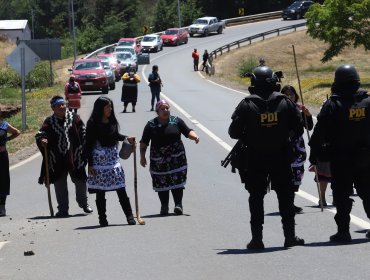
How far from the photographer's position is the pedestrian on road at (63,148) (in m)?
13.1

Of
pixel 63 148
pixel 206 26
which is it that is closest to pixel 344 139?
pixel 63 148

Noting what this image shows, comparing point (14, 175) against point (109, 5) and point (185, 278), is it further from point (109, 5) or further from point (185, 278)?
point (109, 5)

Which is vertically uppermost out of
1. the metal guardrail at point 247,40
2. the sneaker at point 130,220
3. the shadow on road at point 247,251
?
the shadow on road at point 247,251

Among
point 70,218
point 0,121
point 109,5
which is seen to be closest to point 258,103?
point 70,218

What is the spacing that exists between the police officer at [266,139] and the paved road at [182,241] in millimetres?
392

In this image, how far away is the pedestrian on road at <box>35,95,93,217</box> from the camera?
13.1 m

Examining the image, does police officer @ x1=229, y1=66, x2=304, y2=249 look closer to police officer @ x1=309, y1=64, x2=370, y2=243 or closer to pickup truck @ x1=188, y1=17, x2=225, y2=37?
police officer @ x1=309, y1=64, x2=370, y2=243

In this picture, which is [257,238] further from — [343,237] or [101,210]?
[101,210]

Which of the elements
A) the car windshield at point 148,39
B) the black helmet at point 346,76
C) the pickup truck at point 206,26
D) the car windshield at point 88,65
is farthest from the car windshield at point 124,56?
the black helmet at point 346,76

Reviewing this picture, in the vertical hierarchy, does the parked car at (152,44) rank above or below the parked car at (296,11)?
below

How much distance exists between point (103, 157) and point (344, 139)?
11.8ft

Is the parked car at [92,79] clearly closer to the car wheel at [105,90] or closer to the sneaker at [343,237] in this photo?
the car wheel at [105,90]

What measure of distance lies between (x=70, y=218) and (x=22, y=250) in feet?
8.73

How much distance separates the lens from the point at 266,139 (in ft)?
30.2
